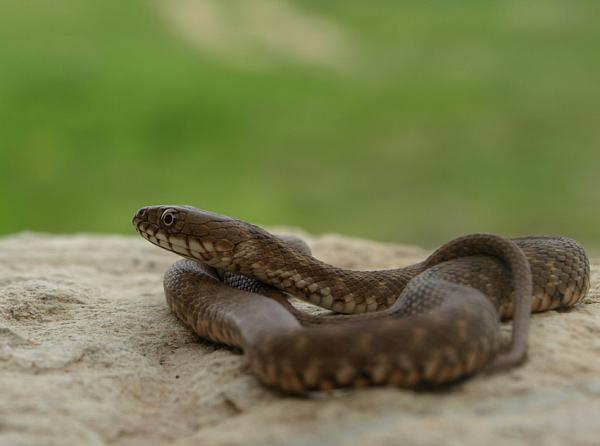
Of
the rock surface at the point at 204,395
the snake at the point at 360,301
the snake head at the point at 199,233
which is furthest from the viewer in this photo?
the snake head at the point at 199,233

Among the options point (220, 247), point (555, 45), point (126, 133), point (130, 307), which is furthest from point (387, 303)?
point (555, 45)

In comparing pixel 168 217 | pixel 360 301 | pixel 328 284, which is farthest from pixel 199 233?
pixel 360 301

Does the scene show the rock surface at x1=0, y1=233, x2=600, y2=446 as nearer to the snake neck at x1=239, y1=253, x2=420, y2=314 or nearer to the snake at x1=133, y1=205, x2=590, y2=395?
the snake at x1=133, y1=205, x2=590, y2=395

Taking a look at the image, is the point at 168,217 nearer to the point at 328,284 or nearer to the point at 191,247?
the point at 191,247

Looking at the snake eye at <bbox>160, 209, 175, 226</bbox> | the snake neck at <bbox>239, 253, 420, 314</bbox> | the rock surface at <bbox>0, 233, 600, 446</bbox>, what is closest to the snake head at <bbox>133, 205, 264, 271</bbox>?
the snake eye at <bbox>160, 209, 175, 226</bbox>

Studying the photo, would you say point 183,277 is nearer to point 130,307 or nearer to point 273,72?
point 130,307

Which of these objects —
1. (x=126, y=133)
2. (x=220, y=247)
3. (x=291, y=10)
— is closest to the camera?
(x=220, y=247)

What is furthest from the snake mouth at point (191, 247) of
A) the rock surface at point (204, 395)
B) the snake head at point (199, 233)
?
the rock surface at point (204, 395)

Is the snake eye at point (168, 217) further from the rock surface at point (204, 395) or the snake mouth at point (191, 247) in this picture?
the rock surface at point (204, 395)
